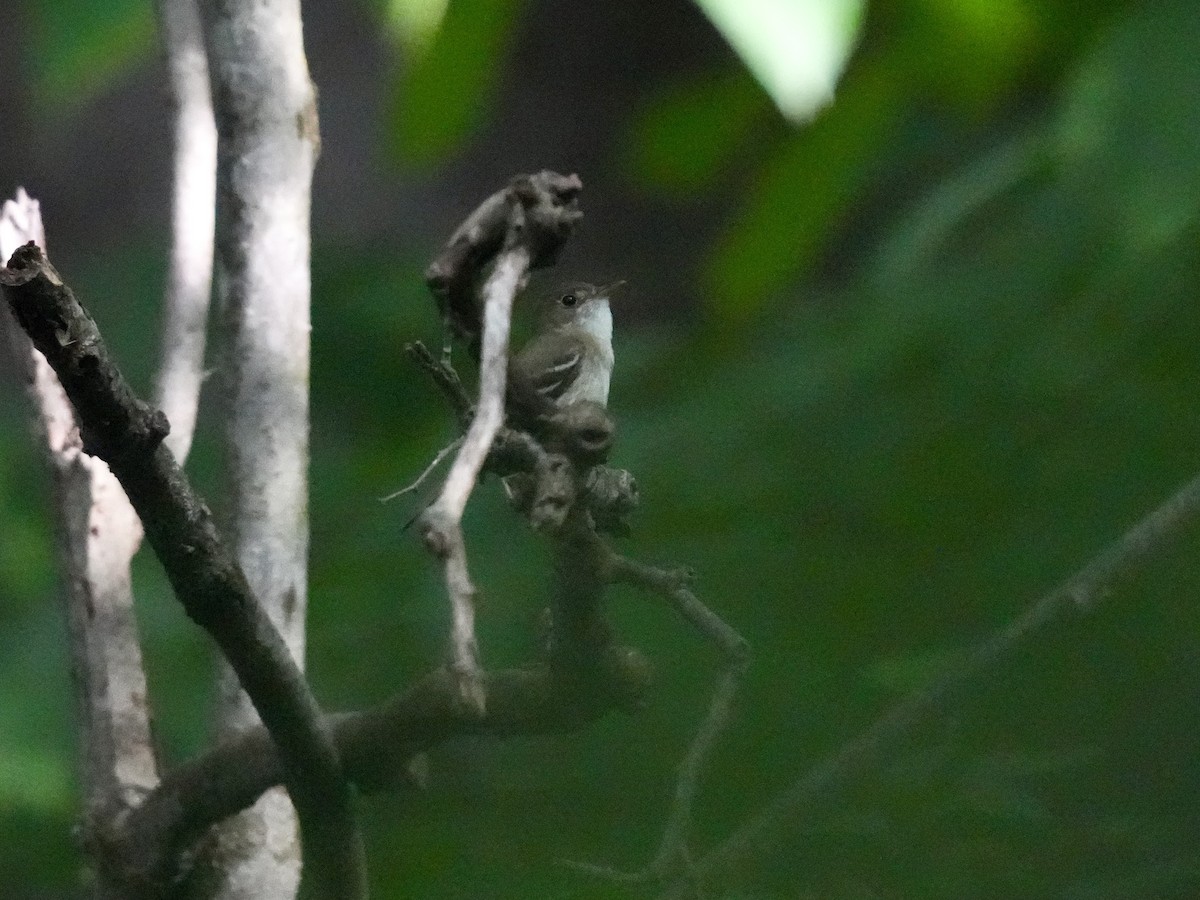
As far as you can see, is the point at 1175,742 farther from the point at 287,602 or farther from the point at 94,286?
the point at 94,286

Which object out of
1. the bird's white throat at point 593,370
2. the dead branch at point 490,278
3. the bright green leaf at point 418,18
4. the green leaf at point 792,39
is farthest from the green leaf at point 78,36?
the dead branch at point 490,278

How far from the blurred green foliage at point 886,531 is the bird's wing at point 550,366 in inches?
3.6

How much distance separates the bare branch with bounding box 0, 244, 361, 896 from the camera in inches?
21.8

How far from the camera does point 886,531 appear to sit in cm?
88

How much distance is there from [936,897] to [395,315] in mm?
1420

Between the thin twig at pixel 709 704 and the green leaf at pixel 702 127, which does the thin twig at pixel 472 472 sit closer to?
the thin twig at pixel 709 704

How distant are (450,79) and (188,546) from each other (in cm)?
54

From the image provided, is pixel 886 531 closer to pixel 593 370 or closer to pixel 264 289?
pixel 593 370

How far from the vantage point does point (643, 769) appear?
29.0 inches

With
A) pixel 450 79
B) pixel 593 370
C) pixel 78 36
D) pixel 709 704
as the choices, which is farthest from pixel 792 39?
pixel 78 36

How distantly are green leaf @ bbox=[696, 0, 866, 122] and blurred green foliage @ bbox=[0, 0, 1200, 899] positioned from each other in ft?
0.68

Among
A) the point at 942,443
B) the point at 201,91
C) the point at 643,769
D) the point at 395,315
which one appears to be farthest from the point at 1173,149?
the point at 395,315

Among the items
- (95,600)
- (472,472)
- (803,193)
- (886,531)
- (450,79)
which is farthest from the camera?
(803,193)

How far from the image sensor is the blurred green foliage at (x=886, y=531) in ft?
2.30
